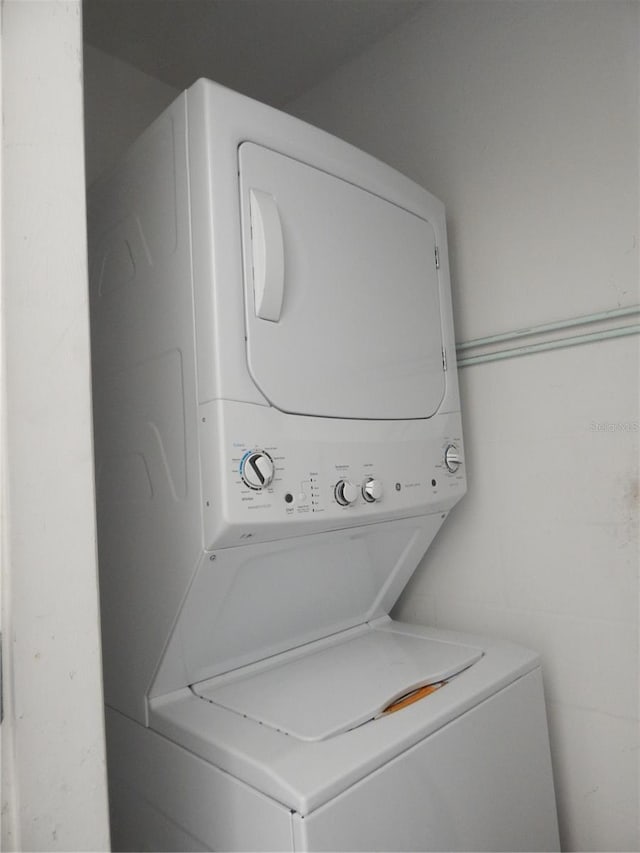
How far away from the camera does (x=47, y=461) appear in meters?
0.83

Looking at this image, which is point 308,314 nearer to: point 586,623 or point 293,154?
point 293,154

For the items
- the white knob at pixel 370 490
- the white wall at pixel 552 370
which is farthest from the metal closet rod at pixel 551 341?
the white knob at pixel 370 490

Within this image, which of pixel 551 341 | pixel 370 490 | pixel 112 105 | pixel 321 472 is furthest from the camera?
pixel 112 105

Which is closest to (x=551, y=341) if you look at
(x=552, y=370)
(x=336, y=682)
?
(x=552, y=370)

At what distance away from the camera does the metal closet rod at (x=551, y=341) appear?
1.64 metres

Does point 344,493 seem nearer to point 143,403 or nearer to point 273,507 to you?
point 273,507

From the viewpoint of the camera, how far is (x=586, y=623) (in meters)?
1.71

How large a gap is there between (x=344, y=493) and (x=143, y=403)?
544 millimetres

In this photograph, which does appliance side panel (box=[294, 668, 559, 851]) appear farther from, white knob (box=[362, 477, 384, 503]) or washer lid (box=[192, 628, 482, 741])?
white knob (box=[362, 477, 384, 503])

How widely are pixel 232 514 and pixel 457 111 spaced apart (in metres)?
1.67

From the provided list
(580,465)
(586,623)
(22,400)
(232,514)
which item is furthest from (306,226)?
(586,623)

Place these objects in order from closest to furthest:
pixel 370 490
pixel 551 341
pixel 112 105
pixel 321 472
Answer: pixel 321 472 < pixel 370 490 < pixel 551 341 < pixel 112 105

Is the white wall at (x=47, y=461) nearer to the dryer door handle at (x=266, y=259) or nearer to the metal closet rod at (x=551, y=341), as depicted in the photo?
the dryer door handle at (x=266, y=259)

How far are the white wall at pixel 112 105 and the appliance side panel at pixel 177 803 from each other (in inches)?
73.9
